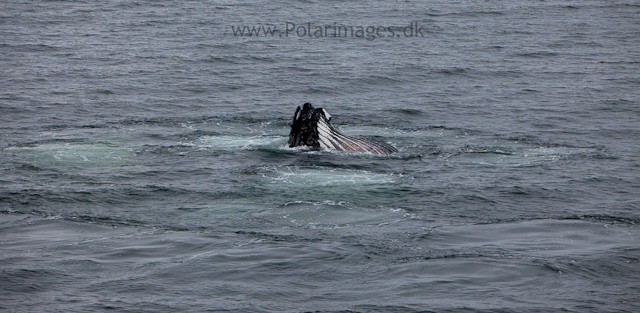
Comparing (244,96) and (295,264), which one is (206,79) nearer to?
(244,96)

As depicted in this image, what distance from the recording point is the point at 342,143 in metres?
33.0

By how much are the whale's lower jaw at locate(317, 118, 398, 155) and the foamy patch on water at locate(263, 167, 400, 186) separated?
278cm

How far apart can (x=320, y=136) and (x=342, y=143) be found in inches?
41.4

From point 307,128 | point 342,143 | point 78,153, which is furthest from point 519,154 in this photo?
point 78,153

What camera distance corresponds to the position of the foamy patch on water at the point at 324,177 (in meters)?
28.4

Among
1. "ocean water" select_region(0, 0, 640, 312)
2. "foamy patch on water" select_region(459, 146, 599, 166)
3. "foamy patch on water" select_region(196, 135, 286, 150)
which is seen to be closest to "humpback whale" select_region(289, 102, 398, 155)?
"ocean water" select_region(0, 0, 640, 312)

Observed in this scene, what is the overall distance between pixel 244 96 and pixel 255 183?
18959mm

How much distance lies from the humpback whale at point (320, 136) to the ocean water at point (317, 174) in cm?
49

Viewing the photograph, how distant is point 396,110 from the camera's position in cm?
4325

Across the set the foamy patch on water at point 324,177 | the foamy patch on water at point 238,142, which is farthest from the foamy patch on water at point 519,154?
the foamy patch on water at point 238,142

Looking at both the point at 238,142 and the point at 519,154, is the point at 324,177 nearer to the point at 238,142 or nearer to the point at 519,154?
the point at 238,142

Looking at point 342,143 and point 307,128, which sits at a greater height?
point 307,128

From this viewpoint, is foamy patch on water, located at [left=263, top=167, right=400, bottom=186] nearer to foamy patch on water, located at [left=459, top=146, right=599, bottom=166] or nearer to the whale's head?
the whale's head

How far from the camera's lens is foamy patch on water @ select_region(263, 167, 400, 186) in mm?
28438
